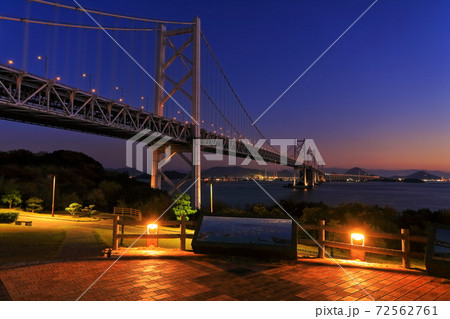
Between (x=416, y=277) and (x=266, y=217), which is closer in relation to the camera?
(x=416, y=277)

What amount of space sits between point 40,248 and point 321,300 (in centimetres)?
1052

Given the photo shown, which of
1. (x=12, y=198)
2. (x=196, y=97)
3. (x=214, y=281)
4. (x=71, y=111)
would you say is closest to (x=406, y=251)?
(x=214, y=281)

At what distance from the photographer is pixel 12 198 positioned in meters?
28.1

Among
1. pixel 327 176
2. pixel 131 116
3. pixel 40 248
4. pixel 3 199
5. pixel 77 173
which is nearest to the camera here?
pixel 40 248

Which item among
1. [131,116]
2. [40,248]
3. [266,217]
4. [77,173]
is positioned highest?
[131,116]

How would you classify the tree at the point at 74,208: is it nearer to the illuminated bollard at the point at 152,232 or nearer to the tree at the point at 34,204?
the tree at the point at 34,204

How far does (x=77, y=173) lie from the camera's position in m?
48.3

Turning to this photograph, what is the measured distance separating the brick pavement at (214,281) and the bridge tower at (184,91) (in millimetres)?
27301

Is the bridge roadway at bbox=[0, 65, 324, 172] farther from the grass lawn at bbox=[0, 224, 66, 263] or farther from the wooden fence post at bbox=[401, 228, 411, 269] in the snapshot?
the wooden fence post at bbox=[401, 228, 411, 269]

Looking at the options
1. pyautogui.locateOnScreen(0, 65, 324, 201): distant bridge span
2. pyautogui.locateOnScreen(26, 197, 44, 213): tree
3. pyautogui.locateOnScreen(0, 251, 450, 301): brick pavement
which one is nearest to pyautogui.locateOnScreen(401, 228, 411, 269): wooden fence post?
pyautogui.locateOnScreen(0, 251, 450, 301): brick pavement

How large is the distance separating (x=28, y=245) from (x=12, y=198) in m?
20.0

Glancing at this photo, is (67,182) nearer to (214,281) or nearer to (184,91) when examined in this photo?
(184,91)
